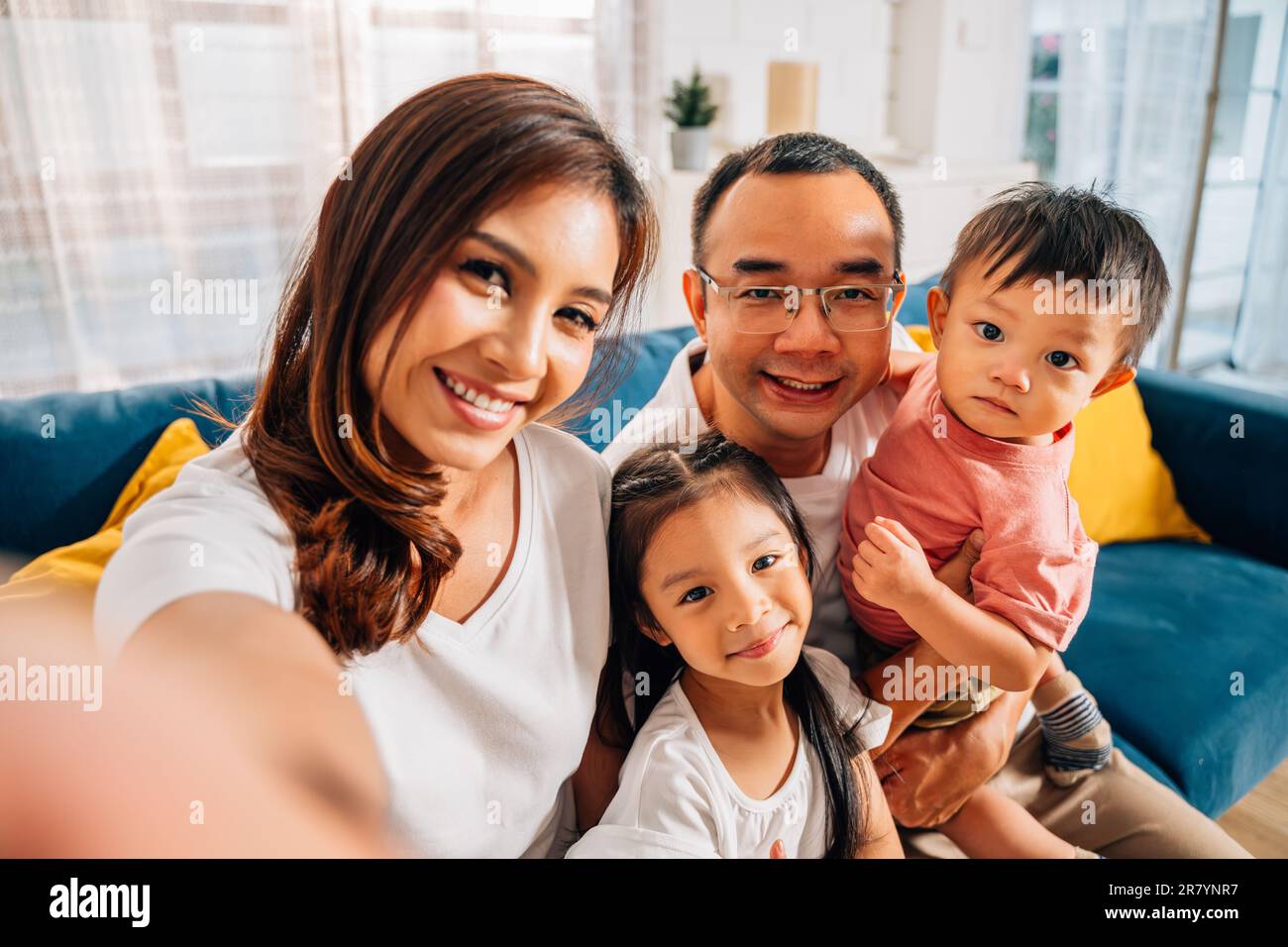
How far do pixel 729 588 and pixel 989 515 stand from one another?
325mm

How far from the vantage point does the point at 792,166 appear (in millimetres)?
1149

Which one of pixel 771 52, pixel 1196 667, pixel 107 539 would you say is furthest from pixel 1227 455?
pixel 771 52

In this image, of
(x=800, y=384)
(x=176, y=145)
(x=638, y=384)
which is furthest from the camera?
(x=176, y=145)

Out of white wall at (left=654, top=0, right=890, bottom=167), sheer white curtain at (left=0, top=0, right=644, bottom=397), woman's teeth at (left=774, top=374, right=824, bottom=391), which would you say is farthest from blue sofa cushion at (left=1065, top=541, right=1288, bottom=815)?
white wall at (left=654, top=0, right=890, bottom=167)

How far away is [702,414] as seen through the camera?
4.43ft

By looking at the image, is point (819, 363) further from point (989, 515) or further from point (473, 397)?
point (473, 397)

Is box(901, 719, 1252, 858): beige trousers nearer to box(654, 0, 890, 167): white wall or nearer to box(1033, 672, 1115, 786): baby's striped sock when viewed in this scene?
box(1033, 672, 1115, 786): baby's striped sock

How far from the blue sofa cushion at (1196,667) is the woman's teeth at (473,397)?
1332 millimetres

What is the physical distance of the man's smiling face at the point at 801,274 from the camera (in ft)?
3.71

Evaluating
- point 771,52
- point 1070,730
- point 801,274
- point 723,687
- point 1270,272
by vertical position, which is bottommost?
point 1070,730

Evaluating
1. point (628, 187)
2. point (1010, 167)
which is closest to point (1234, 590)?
point (628, 187)

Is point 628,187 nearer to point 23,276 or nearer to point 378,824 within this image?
point 378,824

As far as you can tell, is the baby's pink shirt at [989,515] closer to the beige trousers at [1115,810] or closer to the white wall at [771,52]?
the beige trousers at [1115,810]
